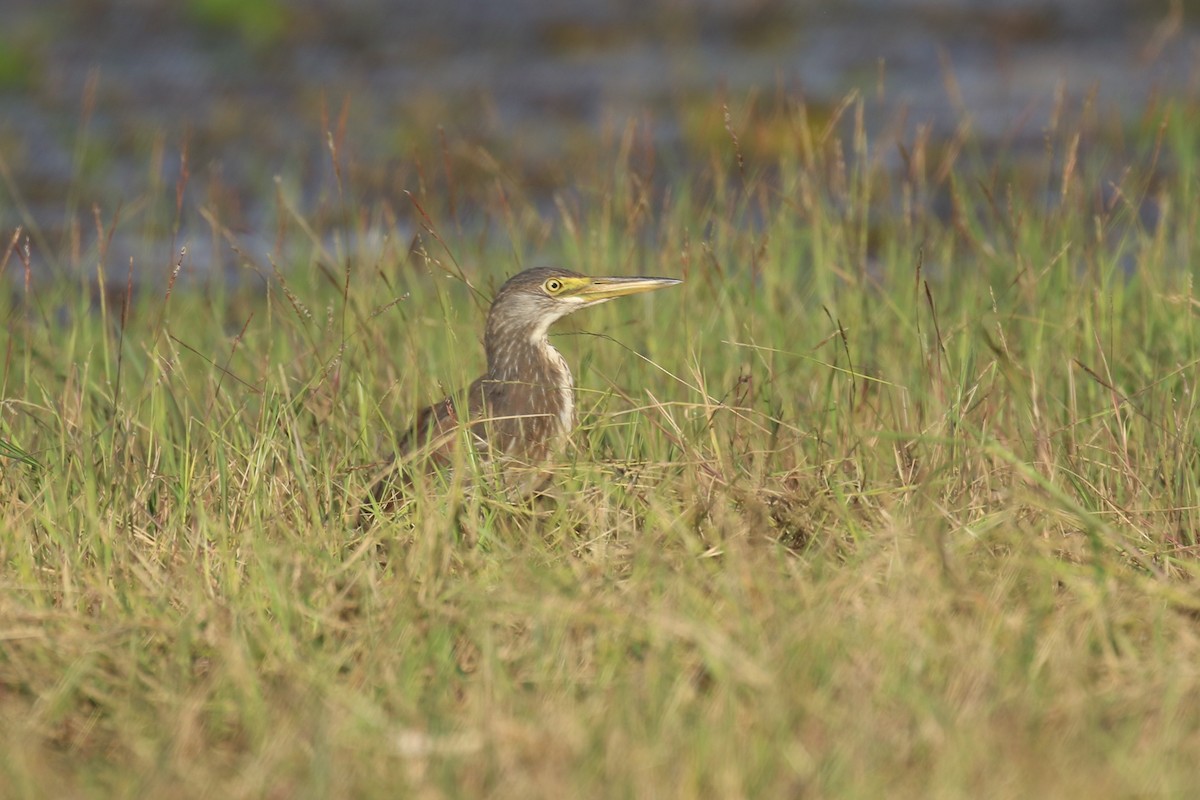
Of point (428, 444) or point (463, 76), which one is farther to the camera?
point (463, 76)

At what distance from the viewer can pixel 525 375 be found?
5.64 metres

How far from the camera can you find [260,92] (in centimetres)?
1474

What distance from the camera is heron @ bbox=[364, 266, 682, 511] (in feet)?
16.9

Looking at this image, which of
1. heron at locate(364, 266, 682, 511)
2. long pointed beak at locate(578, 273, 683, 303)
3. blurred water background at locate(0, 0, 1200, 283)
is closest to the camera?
heron at locate(364, 266, 682, 511)

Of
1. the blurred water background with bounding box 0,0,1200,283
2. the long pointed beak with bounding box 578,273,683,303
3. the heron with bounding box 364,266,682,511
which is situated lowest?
the blurred water background with bounding box 0,0,1200,283

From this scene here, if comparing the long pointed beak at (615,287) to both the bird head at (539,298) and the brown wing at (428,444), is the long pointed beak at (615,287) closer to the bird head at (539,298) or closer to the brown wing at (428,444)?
the bird head at (539,298)

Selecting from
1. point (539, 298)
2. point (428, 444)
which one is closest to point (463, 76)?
point (539, 298)

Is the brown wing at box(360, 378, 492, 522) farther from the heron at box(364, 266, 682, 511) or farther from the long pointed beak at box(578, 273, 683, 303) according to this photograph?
the long pointed beak at box(578, 273, 683, 303)

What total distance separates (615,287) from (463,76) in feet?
32.8

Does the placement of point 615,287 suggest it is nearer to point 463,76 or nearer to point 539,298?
point 539,298

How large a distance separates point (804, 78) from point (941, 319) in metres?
8.88

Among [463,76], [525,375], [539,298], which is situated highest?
[539,298]

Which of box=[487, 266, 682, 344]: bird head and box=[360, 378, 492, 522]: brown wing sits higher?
box=[487, 266, 682, 344]: bird head

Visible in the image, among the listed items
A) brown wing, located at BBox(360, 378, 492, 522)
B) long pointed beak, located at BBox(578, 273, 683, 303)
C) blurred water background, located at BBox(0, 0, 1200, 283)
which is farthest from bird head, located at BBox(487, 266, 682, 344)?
blurred water background, located at BBox(0, 0, 1200, 283)
